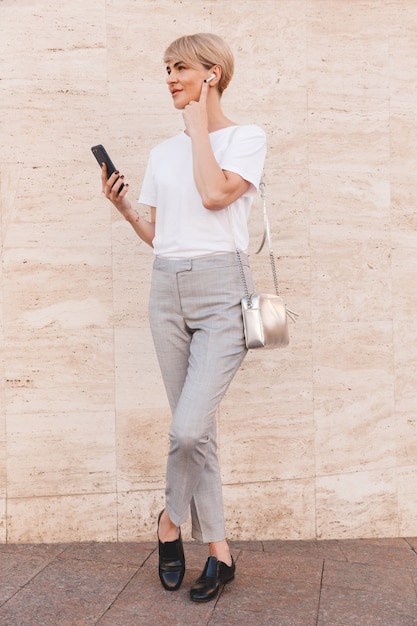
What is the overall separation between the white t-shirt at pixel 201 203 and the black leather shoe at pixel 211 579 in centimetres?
130

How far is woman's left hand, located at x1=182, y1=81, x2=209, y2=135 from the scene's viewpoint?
325cm

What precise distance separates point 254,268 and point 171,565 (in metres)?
1.68

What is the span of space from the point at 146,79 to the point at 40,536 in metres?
2.46

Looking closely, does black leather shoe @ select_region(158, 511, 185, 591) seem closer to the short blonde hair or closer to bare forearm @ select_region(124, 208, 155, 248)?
bare forearm @ select_region(124, 208, 155, 248)

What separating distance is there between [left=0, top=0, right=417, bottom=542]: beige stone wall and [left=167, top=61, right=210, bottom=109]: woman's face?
1.02 metres

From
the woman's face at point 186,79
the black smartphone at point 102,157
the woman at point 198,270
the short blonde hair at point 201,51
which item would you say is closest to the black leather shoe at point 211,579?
the woman at point 198,270

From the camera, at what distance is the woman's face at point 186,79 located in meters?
3.39

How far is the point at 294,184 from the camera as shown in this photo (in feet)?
14.8

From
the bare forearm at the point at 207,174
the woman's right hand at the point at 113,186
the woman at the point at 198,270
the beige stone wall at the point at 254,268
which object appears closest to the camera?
the bare forearm at the point at 207,174

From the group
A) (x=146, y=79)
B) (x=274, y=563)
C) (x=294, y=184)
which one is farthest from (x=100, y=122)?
(x=274, y=563)

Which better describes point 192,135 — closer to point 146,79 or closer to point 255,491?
point 146,79

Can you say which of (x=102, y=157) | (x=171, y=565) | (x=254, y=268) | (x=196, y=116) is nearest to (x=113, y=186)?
(x=102, y=157)

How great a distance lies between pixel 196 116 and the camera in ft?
10.8

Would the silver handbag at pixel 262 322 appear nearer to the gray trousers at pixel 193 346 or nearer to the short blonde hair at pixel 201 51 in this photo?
the gray trousers at pixel 193 346
